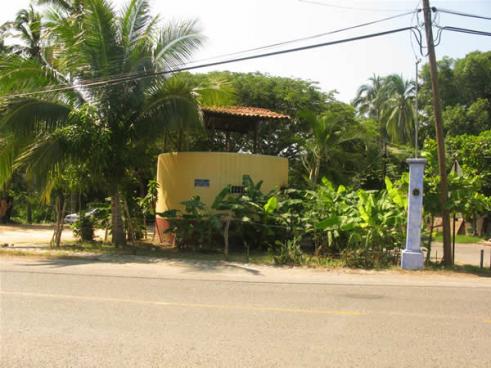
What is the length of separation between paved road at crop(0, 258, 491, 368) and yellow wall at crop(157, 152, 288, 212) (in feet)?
21.3

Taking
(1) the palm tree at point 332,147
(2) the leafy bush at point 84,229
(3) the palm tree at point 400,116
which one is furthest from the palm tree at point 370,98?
(2) the leafy bush at point 84,229

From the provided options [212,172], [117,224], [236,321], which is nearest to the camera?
[236,321]

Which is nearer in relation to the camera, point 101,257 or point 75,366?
point 75,366

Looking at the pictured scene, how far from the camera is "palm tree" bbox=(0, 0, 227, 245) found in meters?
14.7

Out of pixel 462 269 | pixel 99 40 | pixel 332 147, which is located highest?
pixel 99 40

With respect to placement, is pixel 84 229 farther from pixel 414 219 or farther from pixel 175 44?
pixel 414 219

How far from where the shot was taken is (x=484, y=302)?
845cm

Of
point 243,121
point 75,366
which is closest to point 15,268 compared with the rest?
point 75,366

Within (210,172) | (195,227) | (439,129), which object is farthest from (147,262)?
(439,129)

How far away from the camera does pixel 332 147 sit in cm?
2112

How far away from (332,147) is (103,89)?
10079 mm

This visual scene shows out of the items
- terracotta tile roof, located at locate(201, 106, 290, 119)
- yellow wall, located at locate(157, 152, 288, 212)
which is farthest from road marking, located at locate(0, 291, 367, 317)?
terracotta tile roof, located at locate(201, 106, 290, 119)

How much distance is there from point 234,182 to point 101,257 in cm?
532

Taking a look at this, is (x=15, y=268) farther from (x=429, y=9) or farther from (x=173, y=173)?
(x=429, y=9)
